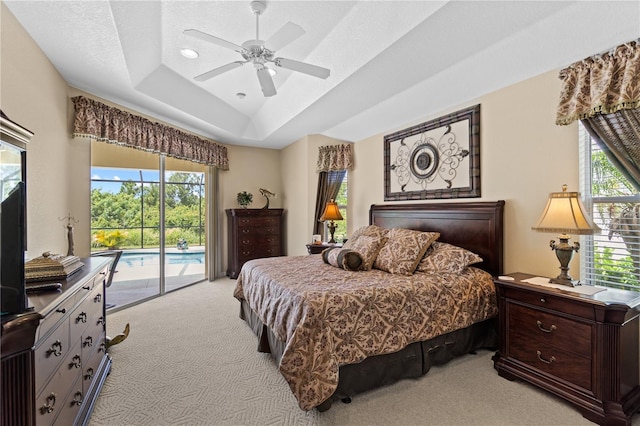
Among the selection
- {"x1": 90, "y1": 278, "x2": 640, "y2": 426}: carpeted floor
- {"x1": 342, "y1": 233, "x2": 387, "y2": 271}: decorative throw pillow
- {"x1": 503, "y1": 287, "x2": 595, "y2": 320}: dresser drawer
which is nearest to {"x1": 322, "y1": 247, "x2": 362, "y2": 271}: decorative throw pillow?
{"x1": 342, "y1": 233, "x2": 387, "y2": 271}: decorative throw pillow

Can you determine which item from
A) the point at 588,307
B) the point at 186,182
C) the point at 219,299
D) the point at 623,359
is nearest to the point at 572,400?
the point at 623,359

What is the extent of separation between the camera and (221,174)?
5.63m

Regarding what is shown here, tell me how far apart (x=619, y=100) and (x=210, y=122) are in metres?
4.55

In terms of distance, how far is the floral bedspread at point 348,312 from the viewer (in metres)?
1.80

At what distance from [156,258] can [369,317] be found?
3.77 metres

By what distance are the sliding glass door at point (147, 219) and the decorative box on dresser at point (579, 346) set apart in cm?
451

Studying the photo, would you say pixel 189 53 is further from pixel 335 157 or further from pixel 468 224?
pixel 468 224

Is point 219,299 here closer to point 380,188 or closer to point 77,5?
point 380,188

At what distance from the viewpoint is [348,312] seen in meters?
1.97

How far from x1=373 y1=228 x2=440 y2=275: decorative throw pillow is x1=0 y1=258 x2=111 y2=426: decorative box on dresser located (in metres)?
2.34

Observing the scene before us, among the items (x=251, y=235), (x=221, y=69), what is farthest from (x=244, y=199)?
(x=221, y=69)

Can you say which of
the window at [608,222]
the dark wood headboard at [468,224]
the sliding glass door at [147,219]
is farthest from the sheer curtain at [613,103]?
the sliding glass door at [147,219]

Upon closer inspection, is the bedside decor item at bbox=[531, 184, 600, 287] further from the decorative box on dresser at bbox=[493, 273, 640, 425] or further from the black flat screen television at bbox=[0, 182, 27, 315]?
the black flat screen television at bbox=[0, 182, 27, 315]

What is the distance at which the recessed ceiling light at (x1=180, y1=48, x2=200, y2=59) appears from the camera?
9.69ft
